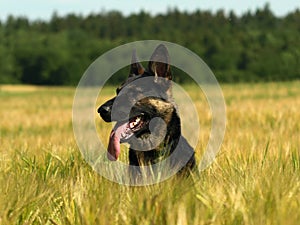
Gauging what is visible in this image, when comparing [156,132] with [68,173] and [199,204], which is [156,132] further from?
[199,204]

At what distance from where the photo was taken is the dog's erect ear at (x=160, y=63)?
381 centimetres

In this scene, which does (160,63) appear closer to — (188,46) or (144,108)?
(144,108)

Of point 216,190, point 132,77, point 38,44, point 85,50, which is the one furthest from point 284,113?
point 38,44

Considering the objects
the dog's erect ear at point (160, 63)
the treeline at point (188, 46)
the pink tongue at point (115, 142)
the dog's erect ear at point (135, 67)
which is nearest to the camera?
the pink tongue at point (115, 142)

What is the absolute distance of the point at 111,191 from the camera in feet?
8.52

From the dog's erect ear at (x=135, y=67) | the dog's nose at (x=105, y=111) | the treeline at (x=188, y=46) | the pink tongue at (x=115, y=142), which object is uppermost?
the treeline at (x=188, y=46)

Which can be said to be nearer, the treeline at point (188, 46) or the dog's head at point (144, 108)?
the dog's head at point (144, 108)

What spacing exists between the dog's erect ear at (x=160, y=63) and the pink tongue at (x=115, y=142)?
469 millimetres

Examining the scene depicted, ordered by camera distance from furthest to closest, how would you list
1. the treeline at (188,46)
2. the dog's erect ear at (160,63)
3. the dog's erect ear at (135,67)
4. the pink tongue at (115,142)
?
the treeline at (188,46), the dog's erect ear at (135,67), the dog's erect ear at (160,63), the pink tongue at (115,142)

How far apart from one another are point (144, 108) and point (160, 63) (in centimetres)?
34

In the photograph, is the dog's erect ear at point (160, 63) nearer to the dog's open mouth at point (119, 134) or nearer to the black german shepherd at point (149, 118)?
the black german shepherd at point (149, 118)

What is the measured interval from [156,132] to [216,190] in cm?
145

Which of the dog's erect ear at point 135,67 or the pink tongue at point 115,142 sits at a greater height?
the dog's erect ear at point 135,67

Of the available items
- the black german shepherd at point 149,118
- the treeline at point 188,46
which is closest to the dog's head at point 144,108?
the black german shepherd at point 149,118
